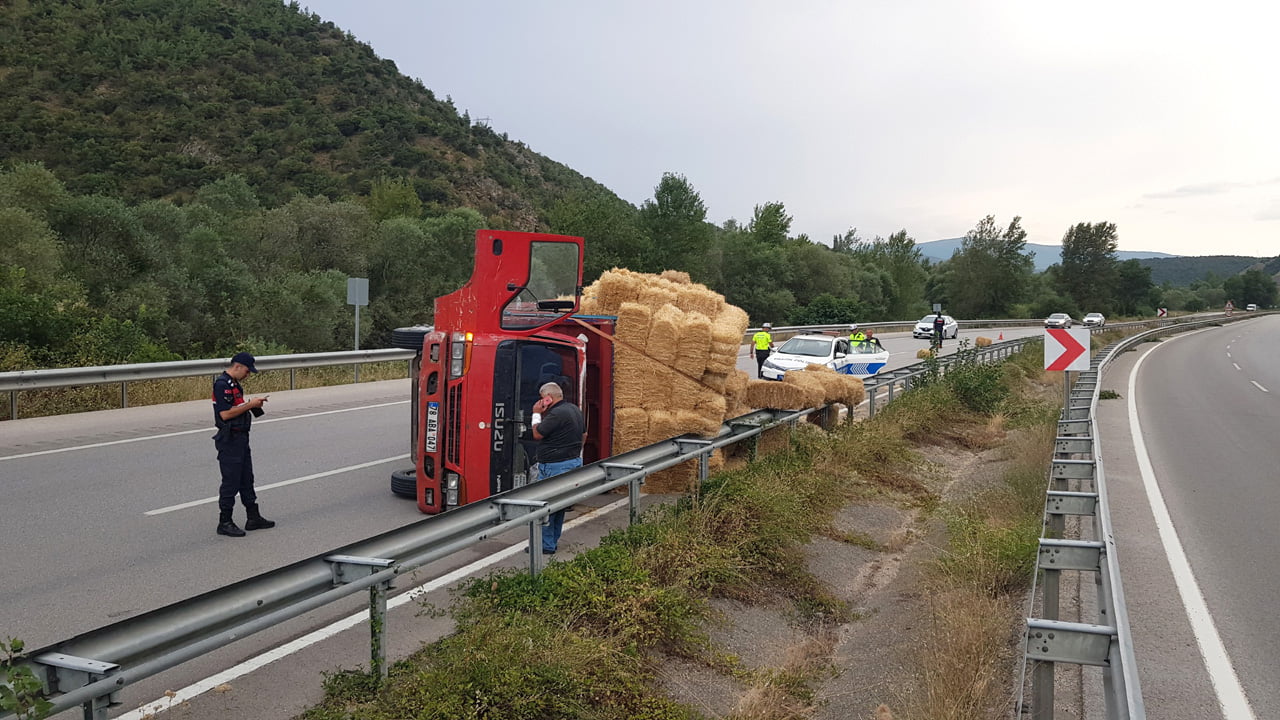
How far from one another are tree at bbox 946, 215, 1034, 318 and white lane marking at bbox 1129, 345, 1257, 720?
9107 centimetres

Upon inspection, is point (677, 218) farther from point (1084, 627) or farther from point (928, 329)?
point (1084, 627)

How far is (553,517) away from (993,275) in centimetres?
9807

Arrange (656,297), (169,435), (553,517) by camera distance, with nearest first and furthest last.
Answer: (553,517)
(656,297)
(169,435)

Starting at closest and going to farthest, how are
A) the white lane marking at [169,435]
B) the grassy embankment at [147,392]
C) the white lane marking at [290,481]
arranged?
the white lane marking at [290,481]
the white lane marking at [169,435]
the grassy embankment at [147,392]

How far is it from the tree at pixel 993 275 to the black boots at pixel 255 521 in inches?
3842

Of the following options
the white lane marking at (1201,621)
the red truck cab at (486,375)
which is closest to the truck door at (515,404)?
the red truck cab at (486,375)

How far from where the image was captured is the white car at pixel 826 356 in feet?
72.1

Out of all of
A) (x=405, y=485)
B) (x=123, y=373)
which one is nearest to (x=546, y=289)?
(x=405, y=485)

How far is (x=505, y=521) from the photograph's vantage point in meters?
5.88

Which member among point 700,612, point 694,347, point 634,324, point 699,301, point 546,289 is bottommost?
point 700,612

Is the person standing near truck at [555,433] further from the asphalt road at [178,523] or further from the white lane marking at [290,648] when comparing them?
the asphalt road at [178,523]

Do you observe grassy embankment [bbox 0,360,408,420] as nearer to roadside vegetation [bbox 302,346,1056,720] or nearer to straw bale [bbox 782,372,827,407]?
straw bale [bbox 782,372,827,407]

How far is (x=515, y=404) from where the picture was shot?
8375 mm

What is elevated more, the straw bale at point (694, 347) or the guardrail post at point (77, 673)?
the straw bale at point (694, 347)
